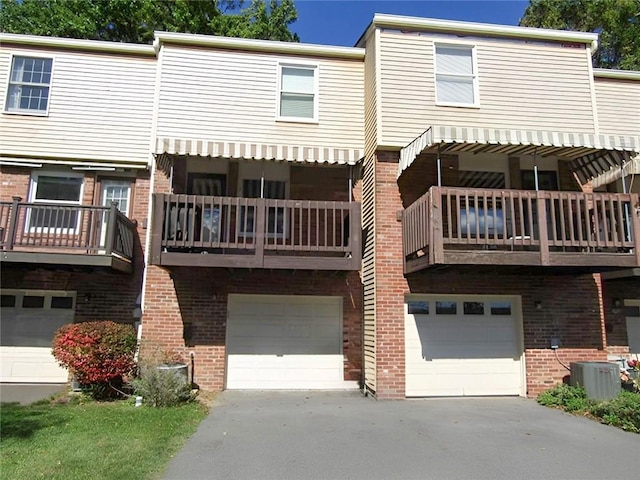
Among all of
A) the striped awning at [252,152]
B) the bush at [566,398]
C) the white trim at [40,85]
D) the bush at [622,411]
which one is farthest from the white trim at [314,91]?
the bush at [622,411]

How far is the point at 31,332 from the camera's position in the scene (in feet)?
33.2

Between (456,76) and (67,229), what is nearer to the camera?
(67,229)

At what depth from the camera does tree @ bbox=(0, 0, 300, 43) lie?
16.9 m

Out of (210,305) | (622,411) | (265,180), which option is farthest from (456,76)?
(210,305)

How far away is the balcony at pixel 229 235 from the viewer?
8520 mm

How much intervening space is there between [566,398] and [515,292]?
2262 millimetres

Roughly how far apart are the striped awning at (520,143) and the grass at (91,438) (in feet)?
20.9

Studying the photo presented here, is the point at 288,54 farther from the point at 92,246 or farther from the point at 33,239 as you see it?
the point at 33,239

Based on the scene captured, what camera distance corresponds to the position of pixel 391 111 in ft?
32.0

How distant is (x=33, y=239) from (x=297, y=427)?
22.6 feet

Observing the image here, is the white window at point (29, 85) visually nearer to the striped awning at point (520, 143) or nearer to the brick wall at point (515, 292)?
the brick wall at point (515, 292)

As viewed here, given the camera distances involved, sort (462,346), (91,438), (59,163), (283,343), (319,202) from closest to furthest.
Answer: (91,438) → (319,202) → (462,346) → (283,343) → (59,163)

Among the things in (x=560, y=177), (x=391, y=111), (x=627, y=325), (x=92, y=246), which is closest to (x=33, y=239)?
(x=92, y=246)

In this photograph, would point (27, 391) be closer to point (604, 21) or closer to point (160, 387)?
point (160, 387)
